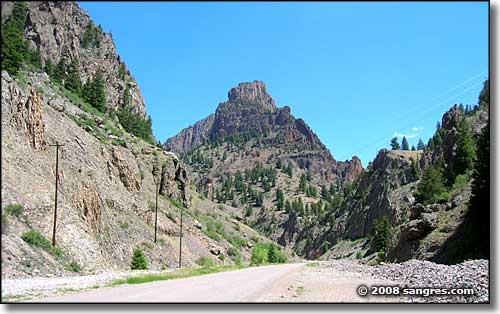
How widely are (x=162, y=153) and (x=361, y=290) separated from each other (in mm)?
67288

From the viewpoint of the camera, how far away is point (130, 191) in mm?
53438

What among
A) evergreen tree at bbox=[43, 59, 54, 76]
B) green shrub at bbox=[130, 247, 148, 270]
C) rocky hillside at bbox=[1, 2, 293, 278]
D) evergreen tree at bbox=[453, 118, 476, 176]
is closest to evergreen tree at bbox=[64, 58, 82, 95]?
rocky hillside at bbox=[1, 2, 293, 278]

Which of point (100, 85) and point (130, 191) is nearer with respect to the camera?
point (130, 191)

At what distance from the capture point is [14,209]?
27.4 m

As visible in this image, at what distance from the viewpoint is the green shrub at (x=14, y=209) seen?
88.0 ft

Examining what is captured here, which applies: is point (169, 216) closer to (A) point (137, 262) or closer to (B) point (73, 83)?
(A) point (137, 262)

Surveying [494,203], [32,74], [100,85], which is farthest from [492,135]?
[100,85]

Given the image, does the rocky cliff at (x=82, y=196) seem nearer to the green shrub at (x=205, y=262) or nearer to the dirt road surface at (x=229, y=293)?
the green shrub at (x=205, y=262)

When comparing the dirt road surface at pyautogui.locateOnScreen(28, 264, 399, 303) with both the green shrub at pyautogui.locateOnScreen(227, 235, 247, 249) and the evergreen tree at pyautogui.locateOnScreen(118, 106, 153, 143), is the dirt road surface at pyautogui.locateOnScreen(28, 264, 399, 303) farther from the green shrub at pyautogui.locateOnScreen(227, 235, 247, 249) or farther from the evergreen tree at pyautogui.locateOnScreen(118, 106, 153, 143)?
the evergreen tree at pyautogui.locateOnScreen(118, 106, 153, 143)

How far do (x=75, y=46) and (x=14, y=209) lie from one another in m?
76.2

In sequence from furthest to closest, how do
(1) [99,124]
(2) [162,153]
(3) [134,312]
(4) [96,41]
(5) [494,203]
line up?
1. (4) [96,41]
2. (2) [162,153]
3. (1) [99,124]
4. (5) [494,203]
5. (3) [134,312]

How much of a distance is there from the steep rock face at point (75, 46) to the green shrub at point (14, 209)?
59.0 m

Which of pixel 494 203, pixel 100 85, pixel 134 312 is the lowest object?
pixel 134 312

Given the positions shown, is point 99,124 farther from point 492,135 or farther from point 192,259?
point 492,135
